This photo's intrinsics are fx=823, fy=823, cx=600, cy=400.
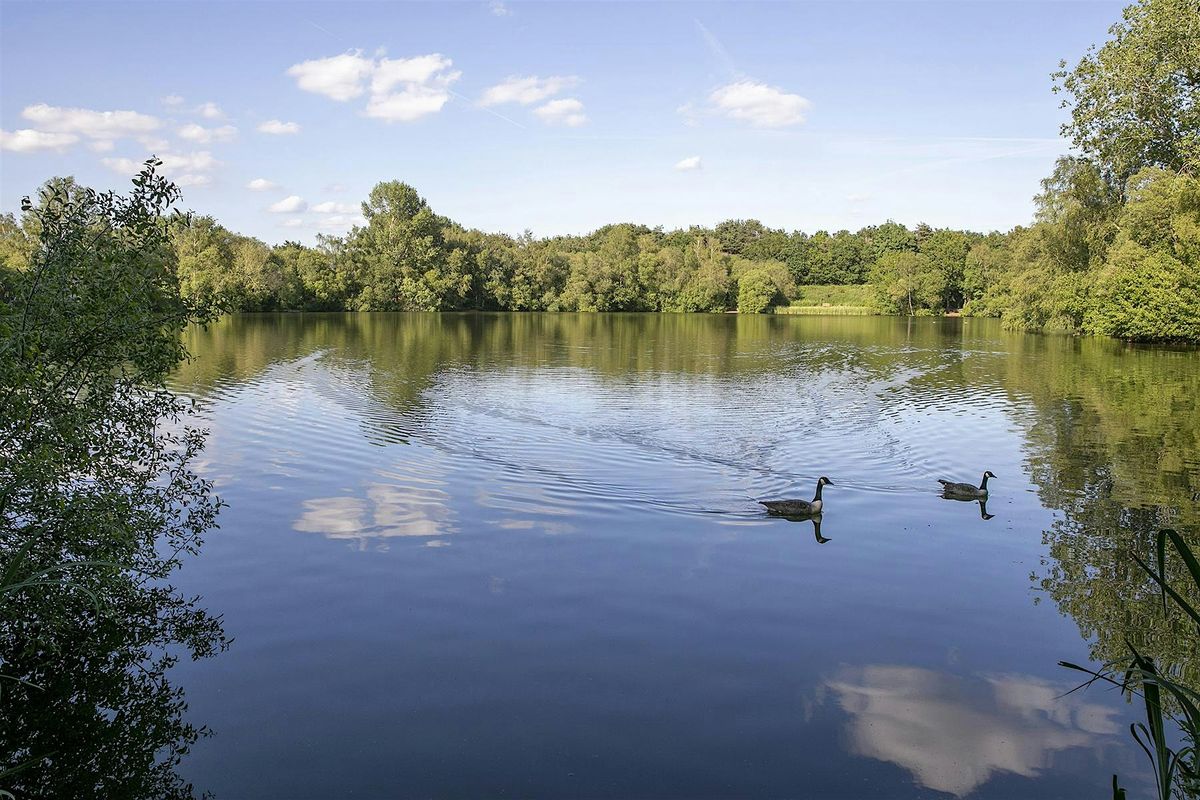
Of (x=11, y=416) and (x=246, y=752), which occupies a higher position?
(x=11, y=416)

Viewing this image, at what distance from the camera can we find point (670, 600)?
12320 millimetres

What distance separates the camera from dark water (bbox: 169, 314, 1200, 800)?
27.1 ft

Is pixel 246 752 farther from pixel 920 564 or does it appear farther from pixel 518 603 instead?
pixel 920 564

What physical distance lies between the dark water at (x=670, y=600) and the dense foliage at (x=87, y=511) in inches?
25.5

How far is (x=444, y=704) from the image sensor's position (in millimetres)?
9172

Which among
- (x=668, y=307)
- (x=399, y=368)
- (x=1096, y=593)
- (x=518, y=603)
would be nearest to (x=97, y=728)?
(x=518, y=603)

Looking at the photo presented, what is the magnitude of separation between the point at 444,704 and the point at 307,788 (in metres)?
1.80

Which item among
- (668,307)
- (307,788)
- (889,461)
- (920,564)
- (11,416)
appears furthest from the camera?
(668,307)

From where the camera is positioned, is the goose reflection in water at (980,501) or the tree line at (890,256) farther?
the tree line at (890,256)

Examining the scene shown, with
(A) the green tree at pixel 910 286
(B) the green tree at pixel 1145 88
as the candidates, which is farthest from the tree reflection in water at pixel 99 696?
(A) the green tree at pixel 910 286

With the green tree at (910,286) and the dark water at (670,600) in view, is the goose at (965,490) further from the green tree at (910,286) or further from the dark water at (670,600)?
the green tree at (910,286)

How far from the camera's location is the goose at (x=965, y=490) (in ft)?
59.7

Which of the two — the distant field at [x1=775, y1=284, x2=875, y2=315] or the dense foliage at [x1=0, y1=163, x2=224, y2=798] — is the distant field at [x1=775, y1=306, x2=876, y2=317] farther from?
the dense foliage at [x1=0, y1=163, x2=224, y2=798]

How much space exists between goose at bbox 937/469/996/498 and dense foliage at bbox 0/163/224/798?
14909 mm
